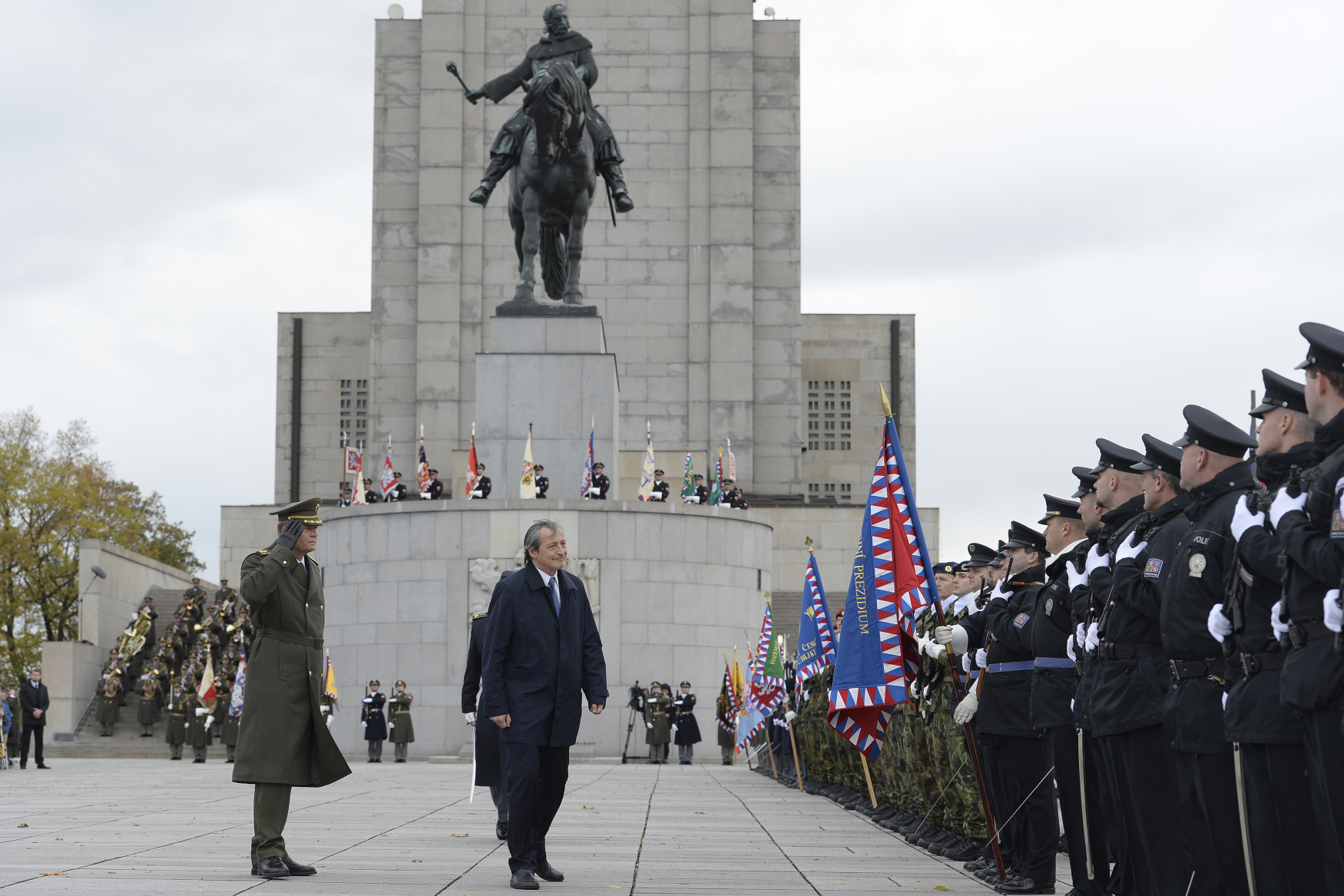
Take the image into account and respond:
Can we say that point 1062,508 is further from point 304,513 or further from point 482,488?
point 482,488

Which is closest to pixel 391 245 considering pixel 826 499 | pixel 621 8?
pixel 621 8

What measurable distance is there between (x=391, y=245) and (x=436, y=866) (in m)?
43.4

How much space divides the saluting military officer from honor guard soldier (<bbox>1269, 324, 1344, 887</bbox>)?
560 cm

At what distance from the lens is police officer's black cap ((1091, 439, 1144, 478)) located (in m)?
7.89

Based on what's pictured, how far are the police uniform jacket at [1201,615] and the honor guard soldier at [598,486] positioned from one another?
72.1ft

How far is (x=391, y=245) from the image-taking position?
169 feet

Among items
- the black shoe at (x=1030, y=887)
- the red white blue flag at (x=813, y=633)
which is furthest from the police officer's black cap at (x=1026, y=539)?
the red white blue flag at (x=813, y=633)

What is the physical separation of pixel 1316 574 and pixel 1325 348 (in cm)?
78

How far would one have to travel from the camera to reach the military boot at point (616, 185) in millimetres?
28062

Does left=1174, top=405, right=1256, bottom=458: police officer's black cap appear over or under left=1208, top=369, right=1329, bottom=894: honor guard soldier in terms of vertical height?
over

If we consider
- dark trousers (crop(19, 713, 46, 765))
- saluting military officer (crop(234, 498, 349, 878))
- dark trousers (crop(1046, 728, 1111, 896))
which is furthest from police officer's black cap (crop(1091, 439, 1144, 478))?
dark trousers (crop(19, 713, 46, 765))

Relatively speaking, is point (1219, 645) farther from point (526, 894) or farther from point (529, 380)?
point (529, 380)

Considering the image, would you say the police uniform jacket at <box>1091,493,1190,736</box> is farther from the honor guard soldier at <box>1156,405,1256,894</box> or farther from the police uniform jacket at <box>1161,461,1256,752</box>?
the police uniform jacket at <box>1161,461,1256,752</box>

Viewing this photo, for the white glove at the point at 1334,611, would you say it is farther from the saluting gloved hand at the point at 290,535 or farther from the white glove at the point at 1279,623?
the saluting gloved hand at the point at 290,535
